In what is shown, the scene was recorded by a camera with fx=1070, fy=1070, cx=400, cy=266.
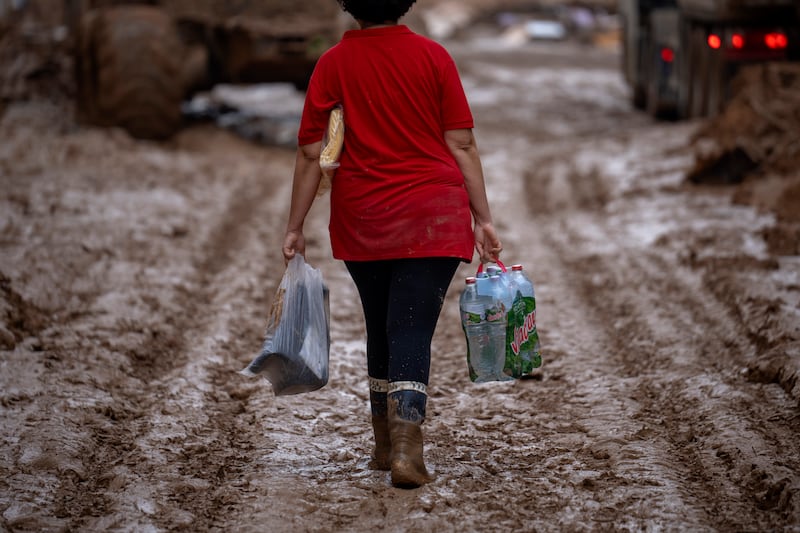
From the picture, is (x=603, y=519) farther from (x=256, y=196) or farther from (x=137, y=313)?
(x=256, y=196)

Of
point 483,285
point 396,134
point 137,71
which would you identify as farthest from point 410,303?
point 137,71

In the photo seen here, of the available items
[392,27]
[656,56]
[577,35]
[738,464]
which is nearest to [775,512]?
[738,464]

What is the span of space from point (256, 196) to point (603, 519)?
6.49 metres

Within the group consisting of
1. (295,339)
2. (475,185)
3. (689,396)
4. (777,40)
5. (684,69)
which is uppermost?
(475,185)

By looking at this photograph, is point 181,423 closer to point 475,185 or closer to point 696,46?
point 475,185

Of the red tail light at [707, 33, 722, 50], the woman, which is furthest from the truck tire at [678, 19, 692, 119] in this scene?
the woman

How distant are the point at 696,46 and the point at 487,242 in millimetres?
10107

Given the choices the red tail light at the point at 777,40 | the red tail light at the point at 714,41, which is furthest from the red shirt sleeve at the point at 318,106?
the red tail light at the point at 714,41

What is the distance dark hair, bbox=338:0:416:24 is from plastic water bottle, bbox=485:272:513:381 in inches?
38.0

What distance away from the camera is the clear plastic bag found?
378 cm

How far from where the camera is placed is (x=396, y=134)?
3.54 meters

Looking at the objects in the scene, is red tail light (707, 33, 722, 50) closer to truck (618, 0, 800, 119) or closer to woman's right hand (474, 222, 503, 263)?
truck (618, 0, 800, 119)

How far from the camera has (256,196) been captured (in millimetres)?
9406

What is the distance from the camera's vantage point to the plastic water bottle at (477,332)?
3738mm
